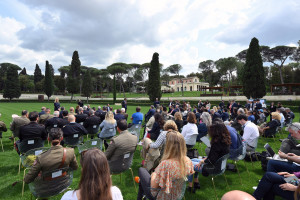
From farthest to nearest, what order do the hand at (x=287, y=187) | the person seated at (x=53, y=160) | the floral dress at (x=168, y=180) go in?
the person seated at (x=53, y=160) → the hand at (x=287, y=187) → the floral dress at (x=168, y=180)

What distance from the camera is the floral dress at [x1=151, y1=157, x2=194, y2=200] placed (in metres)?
2.11

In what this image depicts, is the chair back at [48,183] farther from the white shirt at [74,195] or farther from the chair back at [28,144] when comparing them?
the chair back at [28,144]

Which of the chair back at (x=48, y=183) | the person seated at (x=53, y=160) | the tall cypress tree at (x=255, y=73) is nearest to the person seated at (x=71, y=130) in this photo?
the person seated at (x=53, y=160)

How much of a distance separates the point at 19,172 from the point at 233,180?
5413mm

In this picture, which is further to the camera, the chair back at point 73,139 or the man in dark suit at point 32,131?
the chair back at point 73,139

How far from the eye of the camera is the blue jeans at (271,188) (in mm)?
2512

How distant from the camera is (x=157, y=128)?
17.6 feet

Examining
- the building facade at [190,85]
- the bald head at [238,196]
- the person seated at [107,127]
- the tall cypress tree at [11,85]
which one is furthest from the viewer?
the building facade at [190,85]

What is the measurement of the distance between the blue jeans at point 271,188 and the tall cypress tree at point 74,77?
5031 cm

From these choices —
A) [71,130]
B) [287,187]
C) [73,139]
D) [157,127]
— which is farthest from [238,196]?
[73,139]

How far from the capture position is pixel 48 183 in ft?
8.32

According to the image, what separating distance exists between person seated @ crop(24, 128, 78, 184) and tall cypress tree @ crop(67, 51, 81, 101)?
Result: 160ft

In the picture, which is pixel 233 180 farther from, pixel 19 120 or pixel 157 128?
pixel 19 120

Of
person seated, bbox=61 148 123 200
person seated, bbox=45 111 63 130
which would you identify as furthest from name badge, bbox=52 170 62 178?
person seated, bbox=45 111 63 130
